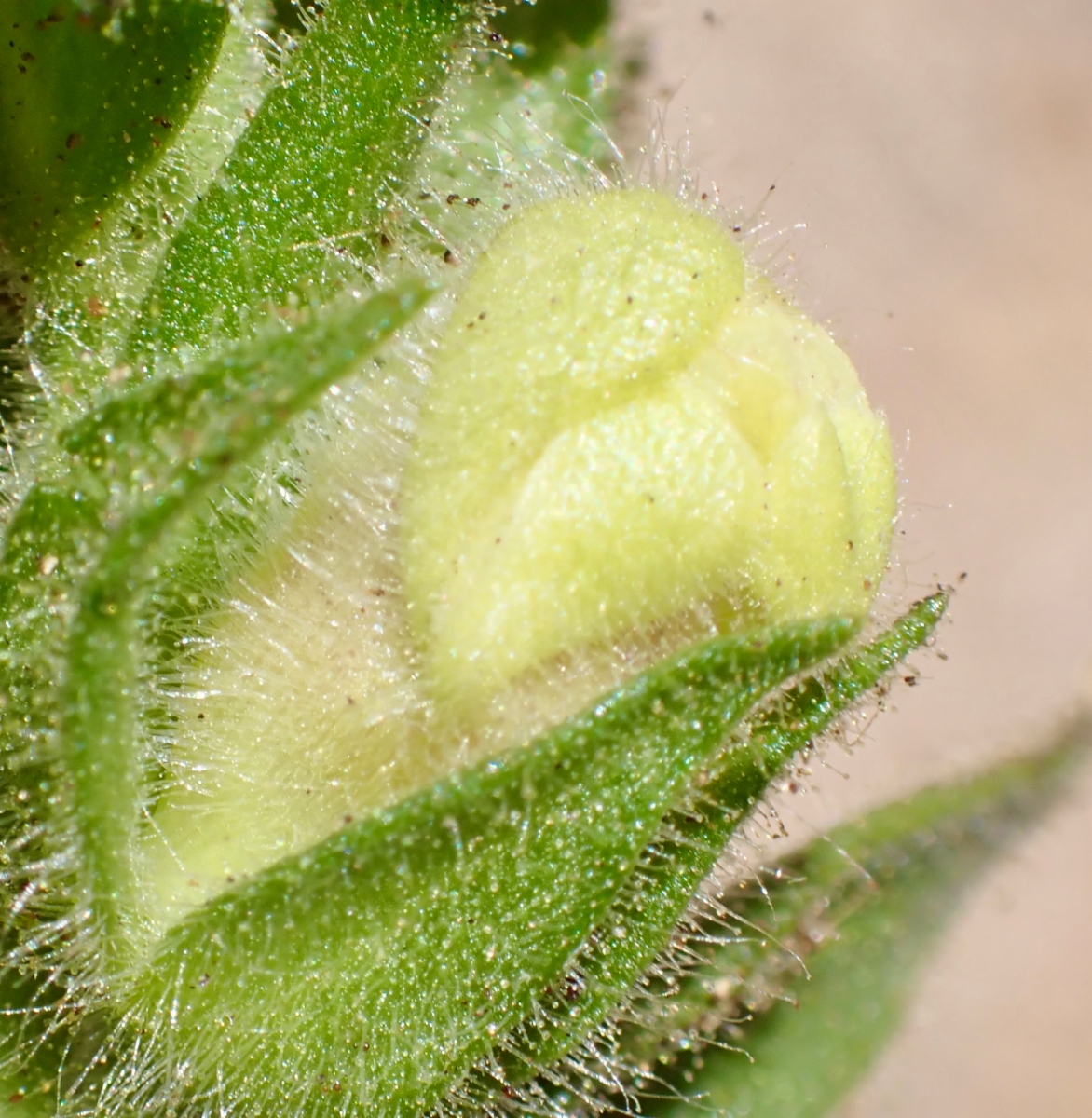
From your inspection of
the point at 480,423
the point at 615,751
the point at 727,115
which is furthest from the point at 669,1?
the point at 615,751

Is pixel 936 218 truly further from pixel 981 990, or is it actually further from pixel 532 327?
pixel 532 327

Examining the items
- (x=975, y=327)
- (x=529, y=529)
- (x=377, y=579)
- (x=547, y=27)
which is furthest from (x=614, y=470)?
(x=975, y=327)

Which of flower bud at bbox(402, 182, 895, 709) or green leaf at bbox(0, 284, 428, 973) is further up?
flower bud at bbox(402, 182, 895, 709)

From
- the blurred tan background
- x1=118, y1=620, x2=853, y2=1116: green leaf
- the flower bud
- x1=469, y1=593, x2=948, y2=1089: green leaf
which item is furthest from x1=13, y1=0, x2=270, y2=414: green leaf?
the blurred tan background

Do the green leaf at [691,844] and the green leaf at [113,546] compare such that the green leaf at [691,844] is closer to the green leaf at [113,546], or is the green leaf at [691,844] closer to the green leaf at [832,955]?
the green leaf at [113,546]

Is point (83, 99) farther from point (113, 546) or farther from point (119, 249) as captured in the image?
point (113, 546)

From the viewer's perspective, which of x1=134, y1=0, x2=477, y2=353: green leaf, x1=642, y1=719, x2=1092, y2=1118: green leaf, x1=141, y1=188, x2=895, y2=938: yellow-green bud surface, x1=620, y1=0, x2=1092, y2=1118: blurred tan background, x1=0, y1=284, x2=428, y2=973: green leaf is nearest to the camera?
x1=0, y1=284, x2=428, y2=973: green leaf

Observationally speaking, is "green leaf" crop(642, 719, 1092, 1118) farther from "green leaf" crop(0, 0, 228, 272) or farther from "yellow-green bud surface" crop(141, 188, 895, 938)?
"green leaf" crop(0, 0, 228, 272)
